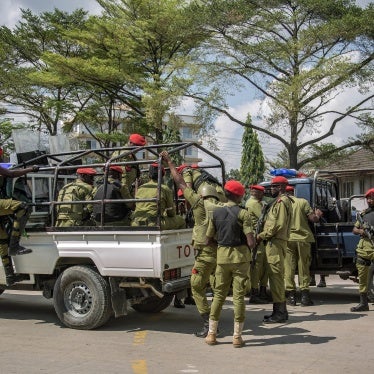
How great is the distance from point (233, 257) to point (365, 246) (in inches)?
115

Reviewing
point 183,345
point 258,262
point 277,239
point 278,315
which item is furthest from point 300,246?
point 183,345

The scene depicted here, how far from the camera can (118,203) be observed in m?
6.99

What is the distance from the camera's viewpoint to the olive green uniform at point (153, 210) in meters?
6.74

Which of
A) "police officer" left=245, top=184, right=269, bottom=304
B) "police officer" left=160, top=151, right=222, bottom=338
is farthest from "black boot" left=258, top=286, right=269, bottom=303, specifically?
"police officer" left=160, top=151, right=222, bottom=338

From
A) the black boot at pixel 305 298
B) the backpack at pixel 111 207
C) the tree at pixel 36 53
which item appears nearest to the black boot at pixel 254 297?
the black boot at pixel 305 298

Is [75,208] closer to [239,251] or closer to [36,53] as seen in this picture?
[239,251]

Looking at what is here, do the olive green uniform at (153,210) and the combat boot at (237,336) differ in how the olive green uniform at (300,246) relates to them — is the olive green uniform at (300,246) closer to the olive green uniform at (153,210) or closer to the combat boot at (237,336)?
the olive green uniform at (153,210)

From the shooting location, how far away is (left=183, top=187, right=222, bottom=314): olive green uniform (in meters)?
6.43

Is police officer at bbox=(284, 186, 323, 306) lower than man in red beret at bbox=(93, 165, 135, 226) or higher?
lower

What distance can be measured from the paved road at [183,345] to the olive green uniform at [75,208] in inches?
55.1

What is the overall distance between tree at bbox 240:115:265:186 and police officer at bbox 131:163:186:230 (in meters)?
34.5

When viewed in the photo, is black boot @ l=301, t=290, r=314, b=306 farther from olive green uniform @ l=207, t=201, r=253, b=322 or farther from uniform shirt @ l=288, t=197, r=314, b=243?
olive green uniform @ l=207, t=201, r=253, b=322

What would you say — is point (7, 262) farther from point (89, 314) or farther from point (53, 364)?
point (53, 364)

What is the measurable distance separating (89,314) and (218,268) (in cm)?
184
